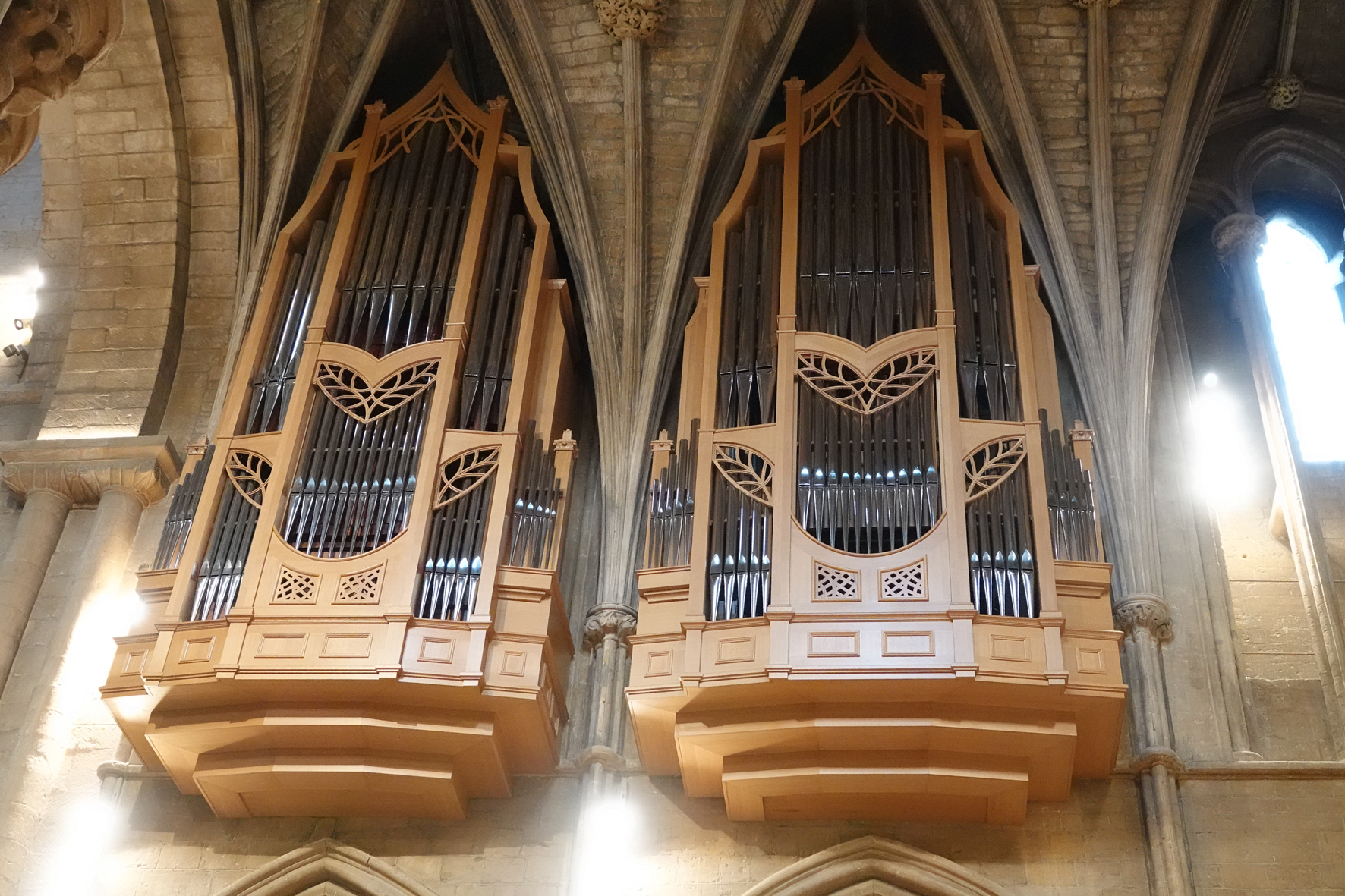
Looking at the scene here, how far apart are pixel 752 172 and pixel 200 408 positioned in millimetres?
4532

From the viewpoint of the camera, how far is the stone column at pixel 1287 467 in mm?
10820

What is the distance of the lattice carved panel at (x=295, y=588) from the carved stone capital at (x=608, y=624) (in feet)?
6.28

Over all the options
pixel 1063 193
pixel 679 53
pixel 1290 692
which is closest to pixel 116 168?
pixel 679 53

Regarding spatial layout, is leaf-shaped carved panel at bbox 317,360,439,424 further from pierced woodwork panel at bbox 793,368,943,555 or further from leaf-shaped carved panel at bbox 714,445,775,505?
pierced woodwork panel at bbox 793,368,943,555

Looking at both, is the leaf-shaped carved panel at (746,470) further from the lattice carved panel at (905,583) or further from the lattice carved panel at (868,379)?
the lattice carved panel at (905,583)

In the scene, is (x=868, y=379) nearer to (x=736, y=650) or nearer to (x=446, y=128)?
(x=736, y=650)

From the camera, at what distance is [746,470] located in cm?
1040

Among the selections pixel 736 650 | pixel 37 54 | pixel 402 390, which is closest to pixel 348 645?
pixel 402 390

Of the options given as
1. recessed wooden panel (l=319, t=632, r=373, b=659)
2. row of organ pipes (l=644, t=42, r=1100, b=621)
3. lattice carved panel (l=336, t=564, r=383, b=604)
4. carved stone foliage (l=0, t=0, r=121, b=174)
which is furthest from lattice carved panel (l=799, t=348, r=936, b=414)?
carved stone foliage (l=0, t=0, r=121, b=174)

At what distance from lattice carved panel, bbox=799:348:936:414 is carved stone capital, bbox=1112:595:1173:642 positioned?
1.92 metres

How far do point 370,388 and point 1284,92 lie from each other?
7.81m

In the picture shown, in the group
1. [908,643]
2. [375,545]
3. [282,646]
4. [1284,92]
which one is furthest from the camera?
[1284,92]

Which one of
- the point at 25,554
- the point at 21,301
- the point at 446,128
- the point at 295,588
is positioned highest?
the point at 446,128

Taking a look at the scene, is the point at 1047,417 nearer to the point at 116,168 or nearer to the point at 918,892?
the point at 918,892
